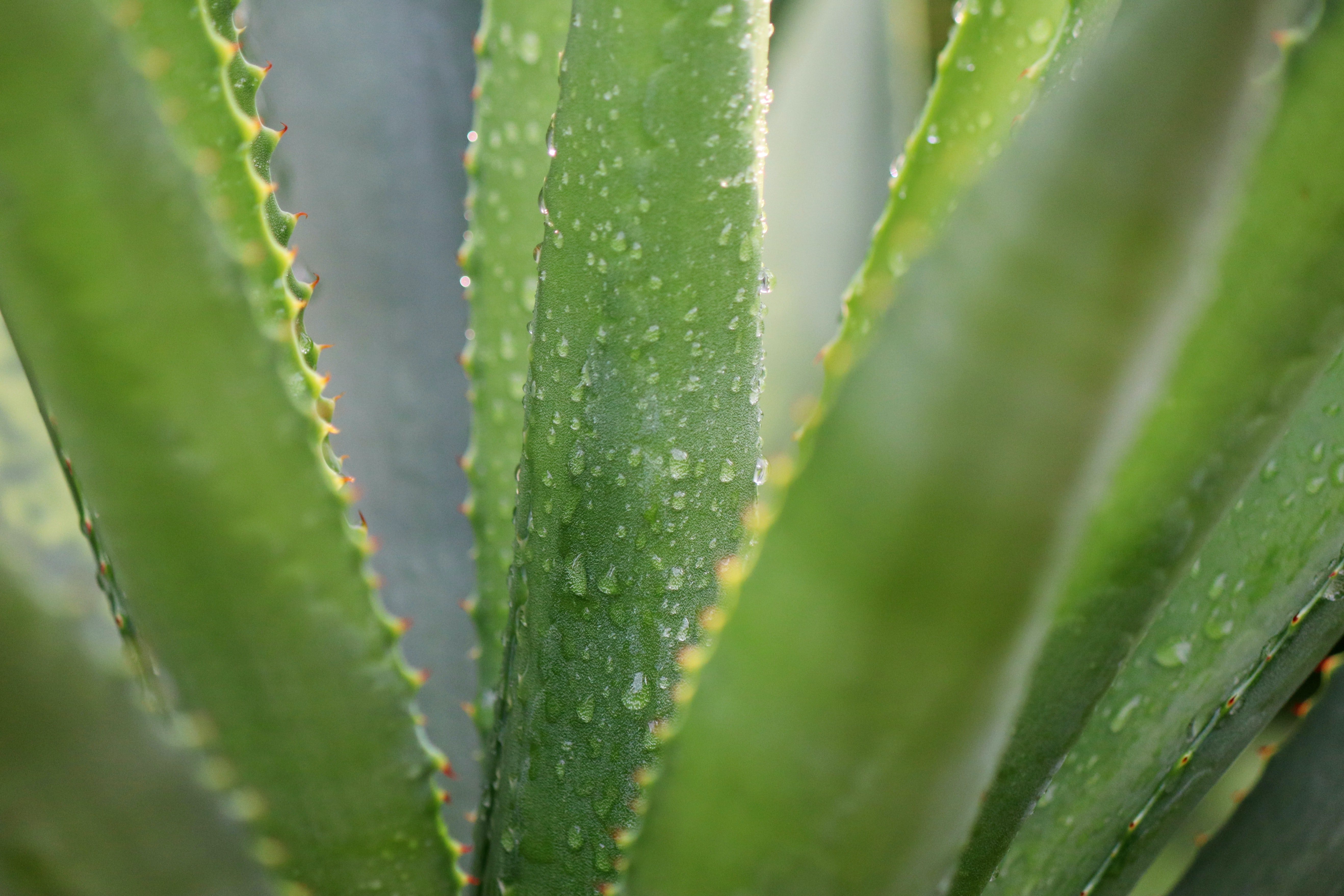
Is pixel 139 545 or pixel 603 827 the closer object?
pixel 139 545

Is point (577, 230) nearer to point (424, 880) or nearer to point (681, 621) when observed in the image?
point (681, 621)

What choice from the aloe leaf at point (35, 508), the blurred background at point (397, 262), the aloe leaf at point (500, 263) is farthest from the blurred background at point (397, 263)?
the aloe leaf at point (35, 508)

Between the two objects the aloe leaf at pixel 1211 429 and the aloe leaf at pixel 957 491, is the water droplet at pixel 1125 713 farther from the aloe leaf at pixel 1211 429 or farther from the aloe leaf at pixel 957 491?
the aloe leaf at pixel 957 491

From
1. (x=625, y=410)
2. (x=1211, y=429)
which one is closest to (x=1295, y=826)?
(x=1211, y=429)

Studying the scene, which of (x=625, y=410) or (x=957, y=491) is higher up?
(x=625, y=410)

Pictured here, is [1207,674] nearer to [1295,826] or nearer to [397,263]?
[1295,826]

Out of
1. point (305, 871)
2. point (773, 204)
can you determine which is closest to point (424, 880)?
point (305, 871)

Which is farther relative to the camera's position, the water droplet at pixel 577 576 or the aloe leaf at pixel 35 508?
the water droplet at pixel 577 576

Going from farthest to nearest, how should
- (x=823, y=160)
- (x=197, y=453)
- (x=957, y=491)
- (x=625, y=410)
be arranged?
(x=823, y=160), (x=625, y=410), (x=197, y=453), (x=957, y=491)
